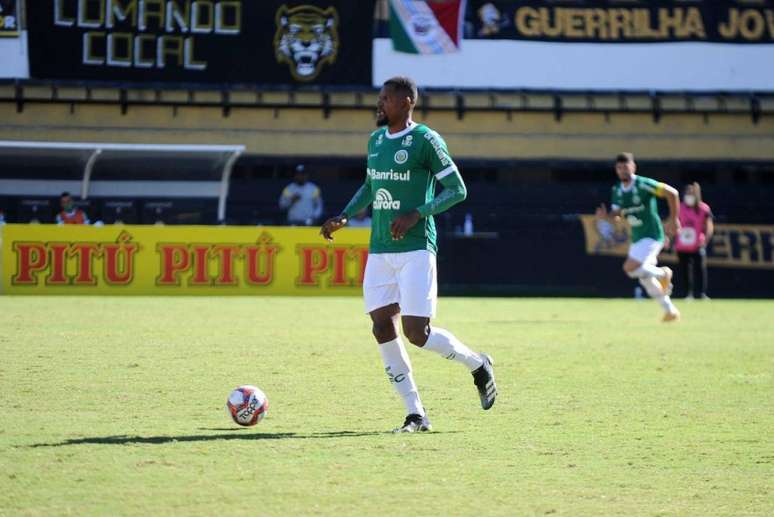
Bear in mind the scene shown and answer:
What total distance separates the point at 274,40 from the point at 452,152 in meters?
4.94

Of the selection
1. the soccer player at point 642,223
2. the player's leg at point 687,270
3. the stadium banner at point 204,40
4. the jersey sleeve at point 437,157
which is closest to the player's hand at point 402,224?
the jersey sleeve at point 437,157

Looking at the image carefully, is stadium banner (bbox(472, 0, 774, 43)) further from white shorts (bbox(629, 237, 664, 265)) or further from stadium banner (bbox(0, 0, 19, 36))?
white shorts (bbox(629, 237, 664, 265))

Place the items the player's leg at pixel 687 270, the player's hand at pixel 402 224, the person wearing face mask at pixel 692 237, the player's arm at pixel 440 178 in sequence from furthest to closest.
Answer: the player's leg at pixel 687 270, the person wearing face mask at pixel 692 237, the player's arm at pixel 440 178, the player's hand at pixel 402 224

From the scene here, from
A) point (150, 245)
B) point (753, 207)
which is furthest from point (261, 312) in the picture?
point (753, 207)

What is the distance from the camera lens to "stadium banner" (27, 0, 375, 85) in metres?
31.2

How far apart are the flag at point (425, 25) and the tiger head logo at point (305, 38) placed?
1.45 meters

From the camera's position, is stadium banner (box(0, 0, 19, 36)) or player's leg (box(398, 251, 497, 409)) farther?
stadium banner (box(0, 0, 19, 36))

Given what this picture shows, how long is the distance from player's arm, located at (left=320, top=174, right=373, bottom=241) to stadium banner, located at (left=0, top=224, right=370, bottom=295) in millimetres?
16457

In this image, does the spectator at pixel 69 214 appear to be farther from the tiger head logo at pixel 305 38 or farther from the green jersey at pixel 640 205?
the green jersey at pixel 640 205

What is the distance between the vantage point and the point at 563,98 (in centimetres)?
3344

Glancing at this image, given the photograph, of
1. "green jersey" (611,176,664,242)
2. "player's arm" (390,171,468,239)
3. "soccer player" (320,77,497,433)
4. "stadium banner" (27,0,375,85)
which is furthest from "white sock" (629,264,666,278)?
"stadium banner" (27,0,375,85)

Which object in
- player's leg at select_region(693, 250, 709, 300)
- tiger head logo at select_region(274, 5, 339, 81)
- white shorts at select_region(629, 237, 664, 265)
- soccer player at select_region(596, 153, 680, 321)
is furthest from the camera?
tiger head logo at select_region(274, 5, 339, 81)

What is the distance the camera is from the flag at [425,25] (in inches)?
1272

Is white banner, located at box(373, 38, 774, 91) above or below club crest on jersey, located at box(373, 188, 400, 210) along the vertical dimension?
below
